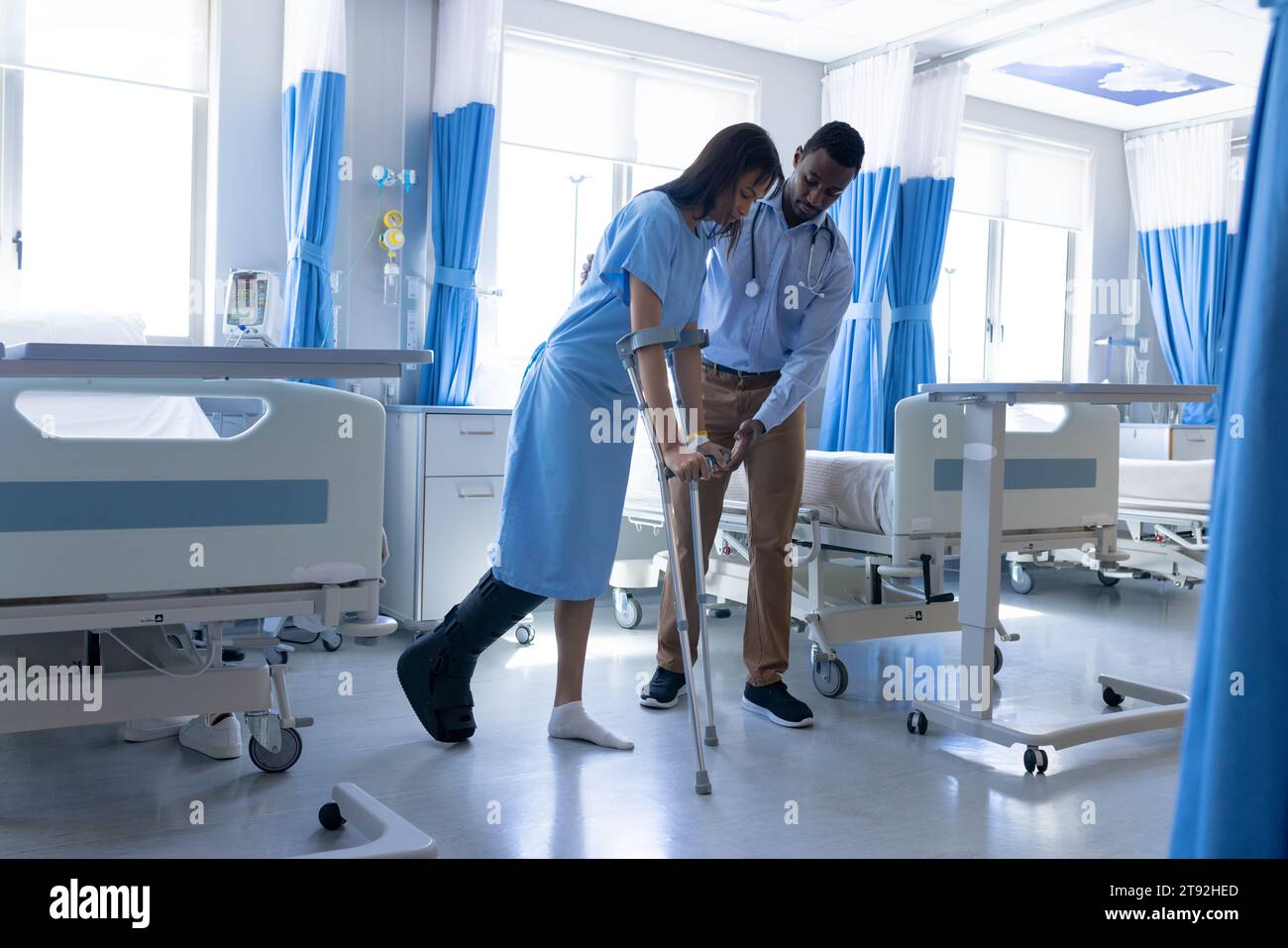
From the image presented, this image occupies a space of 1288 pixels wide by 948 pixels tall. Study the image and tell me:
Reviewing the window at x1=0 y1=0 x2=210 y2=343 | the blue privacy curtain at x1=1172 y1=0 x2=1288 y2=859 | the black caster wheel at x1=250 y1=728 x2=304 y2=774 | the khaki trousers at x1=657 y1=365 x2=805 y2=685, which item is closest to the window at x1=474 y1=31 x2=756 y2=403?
the window at x1=0 y1=0 x2=210 y2=343

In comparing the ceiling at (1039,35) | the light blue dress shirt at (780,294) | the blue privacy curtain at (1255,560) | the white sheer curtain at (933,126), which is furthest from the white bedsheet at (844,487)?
the white sheer curtain at (933,126)

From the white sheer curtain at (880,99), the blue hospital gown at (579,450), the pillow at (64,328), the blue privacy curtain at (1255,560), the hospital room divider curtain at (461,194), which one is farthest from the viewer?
the white sheer curtain at (880,99)

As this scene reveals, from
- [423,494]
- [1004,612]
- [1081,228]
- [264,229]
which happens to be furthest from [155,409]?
[1081,228]

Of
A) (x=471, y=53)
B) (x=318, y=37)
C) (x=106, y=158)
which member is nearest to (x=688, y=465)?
(x=318, y=37)

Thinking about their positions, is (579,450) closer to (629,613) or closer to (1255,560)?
(1255,560)

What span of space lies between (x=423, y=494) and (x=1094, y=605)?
3.07m

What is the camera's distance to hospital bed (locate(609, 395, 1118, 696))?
297 centimetres

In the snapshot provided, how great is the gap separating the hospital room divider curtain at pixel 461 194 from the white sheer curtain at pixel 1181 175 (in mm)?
4604

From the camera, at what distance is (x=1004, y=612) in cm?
477

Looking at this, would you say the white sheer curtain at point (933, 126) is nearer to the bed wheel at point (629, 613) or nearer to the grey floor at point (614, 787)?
the bed wheel at point (629, 613)

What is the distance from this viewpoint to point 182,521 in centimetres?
197

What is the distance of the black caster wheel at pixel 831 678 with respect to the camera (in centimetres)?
320

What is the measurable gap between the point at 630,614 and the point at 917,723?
1.64 m

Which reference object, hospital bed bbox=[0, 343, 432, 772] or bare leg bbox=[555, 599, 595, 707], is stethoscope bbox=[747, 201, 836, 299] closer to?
bare leg bbox=[555, 599, 595, 707]
